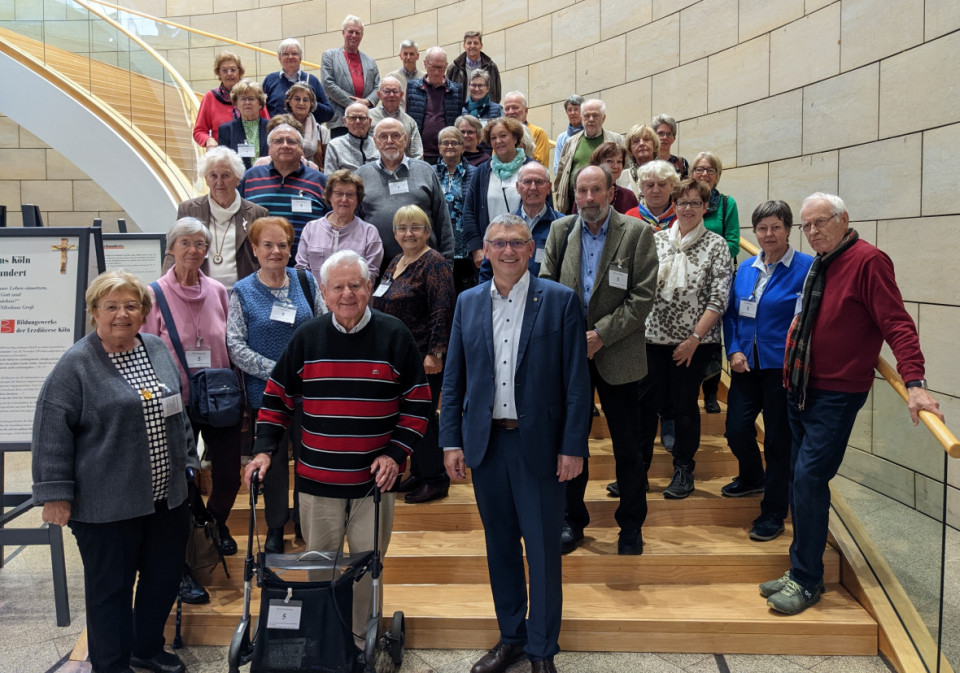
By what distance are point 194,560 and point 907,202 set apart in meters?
4.76

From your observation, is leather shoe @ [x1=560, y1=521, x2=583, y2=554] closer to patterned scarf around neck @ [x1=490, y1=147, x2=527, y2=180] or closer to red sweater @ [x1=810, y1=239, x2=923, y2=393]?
red sweater @ [x1=810, y1=239, x2=923, y2=393]

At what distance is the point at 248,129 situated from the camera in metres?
5.90

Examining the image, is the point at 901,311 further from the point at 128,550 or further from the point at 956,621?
the point at 128,550

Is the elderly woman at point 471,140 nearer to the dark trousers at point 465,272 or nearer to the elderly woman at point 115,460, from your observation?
the dark trousers at point 465,272

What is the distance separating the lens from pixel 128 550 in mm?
3105

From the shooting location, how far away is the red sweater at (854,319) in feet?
10.7

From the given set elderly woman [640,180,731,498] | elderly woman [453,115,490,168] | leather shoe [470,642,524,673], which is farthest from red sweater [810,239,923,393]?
→ elderly woman [453,115,490,168]

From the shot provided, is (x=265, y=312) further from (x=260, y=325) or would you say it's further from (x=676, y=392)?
(x=676, y=392)

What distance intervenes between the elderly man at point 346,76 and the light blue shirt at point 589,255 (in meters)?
3.81

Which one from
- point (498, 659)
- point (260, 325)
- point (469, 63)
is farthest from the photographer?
point (469, 63)

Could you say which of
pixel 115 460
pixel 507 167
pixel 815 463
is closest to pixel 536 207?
pixel 507 167

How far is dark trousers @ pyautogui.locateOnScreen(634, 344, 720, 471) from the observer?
4195mm

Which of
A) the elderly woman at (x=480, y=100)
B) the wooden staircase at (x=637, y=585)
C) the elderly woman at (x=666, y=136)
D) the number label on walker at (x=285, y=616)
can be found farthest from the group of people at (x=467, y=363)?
the elderly woman at (x=480, y=100)

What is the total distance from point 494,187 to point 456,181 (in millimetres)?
536
